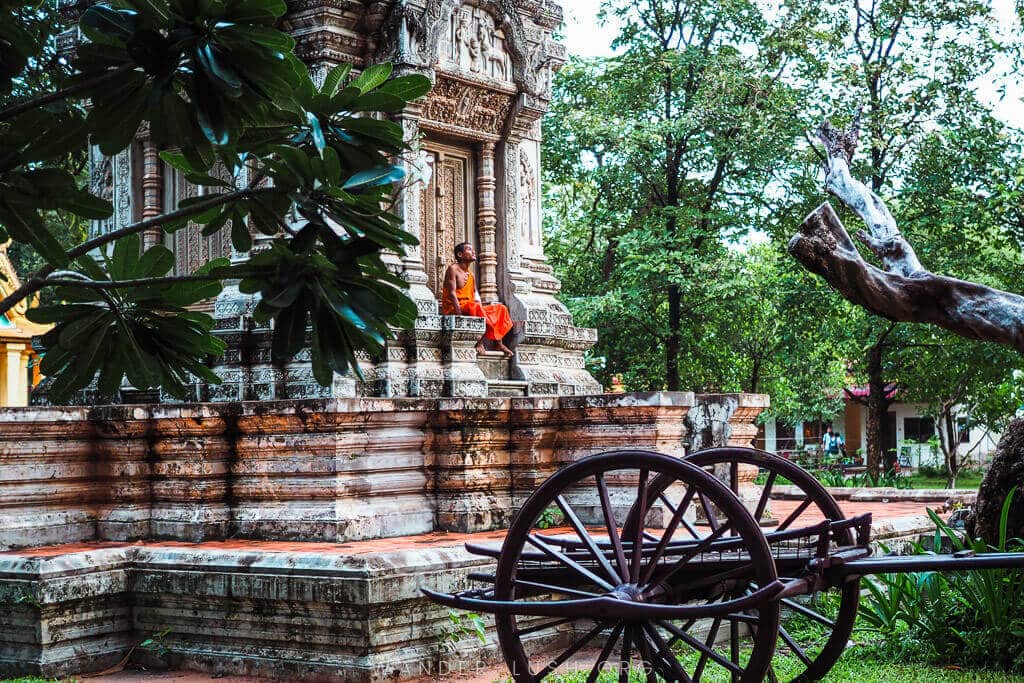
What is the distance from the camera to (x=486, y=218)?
11.2 meters

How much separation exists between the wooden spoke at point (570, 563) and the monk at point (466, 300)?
5717mm

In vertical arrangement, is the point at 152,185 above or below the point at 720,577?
above

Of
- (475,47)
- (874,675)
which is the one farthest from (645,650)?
(475,47)

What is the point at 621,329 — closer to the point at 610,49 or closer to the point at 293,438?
the point at 610,49

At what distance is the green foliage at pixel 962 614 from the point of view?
6188mm

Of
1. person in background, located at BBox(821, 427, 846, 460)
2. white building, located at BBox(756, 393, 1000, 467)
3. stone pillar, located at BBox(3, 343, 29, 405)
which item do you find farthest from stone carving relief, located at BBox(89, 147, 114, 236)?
person in background, located at BBox(821, 427, 846, 460)

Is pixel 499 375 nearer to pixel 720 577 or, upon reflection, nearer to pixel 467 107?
pixel 467 107

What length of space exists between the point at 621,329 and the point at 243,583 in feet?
44.1

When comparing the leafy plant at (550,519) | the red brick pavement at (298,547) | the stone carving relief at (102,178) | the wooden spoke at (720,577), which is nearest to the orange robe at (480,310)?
the leafy plant at (550,519)

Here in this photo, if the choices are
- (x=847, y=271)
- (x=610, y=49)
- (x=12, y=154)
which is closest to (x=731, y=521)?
(x=847, y=271)

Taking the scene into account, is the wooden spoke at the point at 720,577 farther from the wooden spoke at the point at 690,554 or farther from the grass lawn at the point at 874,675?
the grass lawn at the point at 874,675

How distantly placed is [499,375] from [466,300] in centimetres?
75

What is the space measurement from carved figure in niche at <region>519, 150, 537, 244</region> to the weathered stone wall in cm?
271

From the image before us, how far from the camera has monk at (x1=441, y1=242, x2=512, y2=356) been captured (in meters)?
10.3
